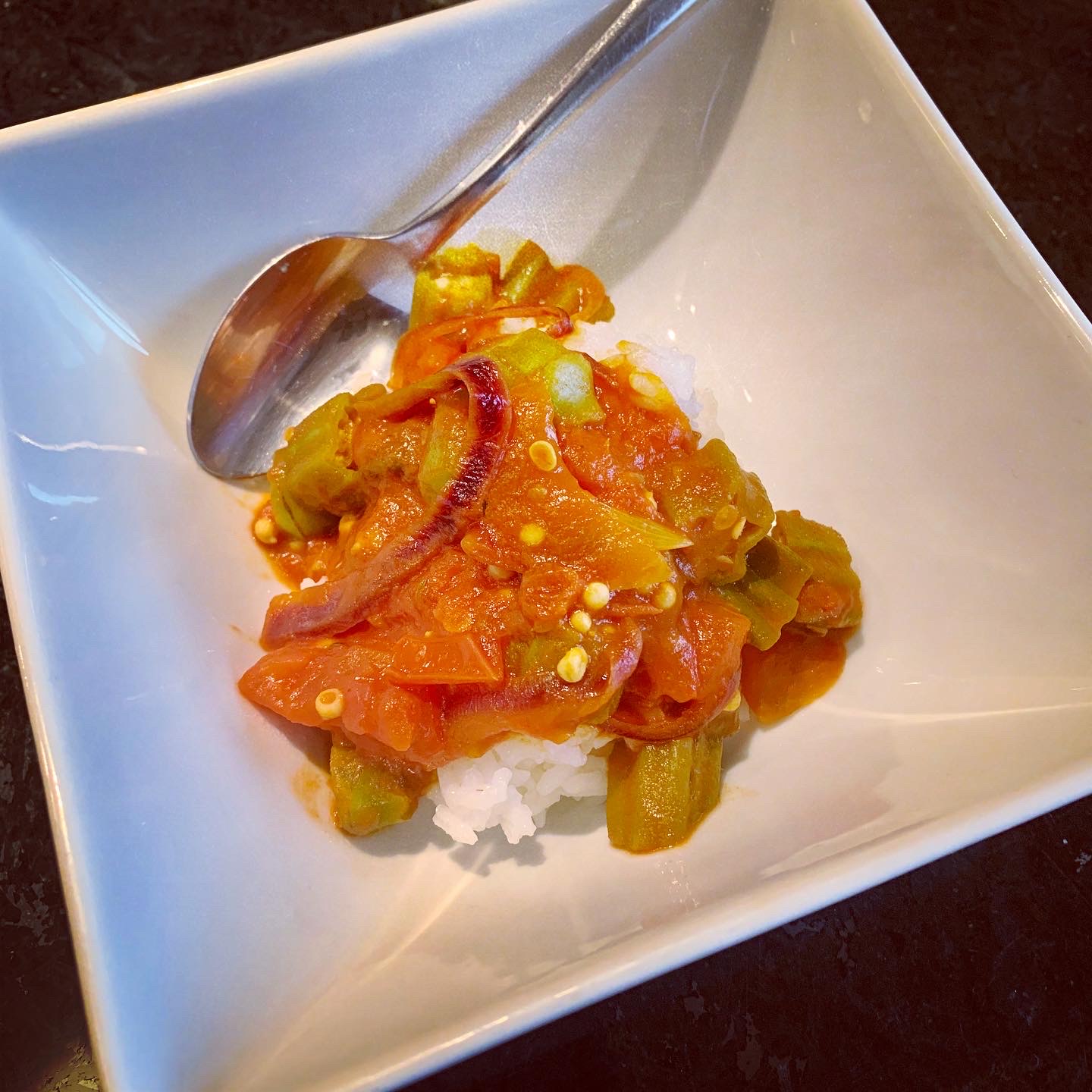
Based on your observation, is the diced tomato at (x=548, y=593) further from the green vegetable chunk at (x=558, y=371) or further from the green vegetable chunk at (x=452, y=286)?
the green vegetable chunk at (x=452, y=286)

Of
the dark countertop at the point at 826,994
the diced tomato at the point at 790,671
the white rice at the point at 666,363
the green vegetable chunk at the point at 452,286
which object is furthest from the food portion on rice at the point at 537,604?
the dark countertop at the point at 826,994

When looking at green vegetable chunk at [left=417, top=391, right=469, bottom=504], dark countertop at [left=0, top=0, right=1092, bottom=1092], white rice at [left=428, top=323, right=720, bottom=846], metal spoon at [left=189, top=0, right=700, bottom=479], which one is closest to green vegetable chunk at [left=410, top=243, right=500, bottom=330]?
metal spoon at [left=189, top=0, right=700, bottom=479]

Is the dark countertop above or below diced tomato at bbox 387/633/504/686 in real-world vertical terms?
below

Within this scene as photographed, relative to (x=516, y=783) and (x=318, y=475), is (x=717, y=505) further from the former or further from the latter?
(x=318, y=475)

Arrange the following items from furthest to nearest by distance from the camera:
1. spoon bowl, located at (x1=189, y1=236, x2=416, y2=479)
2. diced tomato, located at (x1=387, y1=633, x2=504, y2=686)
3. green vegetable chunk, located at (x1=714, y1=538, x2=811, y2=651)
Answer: spoon bowl, located at (x1=189, y1=236, x2=416, y2=479) < green vegetable chunk, located at (x1=714, y1=538, x2=811, y2=651) < diced tomato, located at (x1=387, y1=633, x2=504, y2=686)

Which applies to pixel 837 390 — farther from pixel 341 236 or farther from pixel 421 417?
pixel 341 236

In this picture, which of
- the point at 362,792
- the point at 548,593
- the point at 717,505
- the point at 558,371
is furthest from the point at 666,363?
the point at 362,792

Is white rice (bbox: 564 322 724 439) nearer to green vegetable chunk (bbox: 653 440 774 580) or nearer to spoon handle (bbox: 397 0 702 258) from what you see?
green vegetable chunk (bbox: 653 440 774 580)
